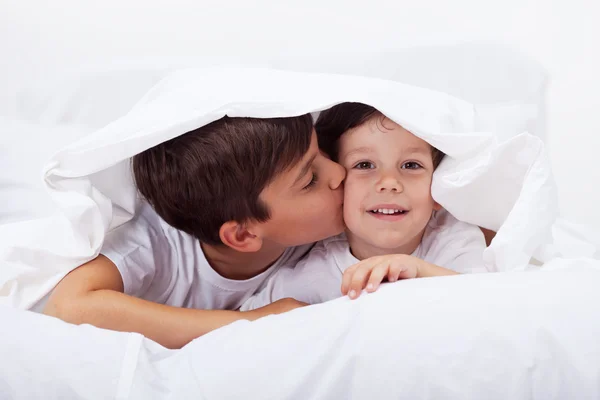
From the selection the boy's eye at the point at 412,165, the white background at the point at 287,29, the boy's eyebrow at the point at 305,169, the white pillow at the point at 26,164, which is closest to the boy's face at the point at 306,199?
the boy's eyebrow at the point at 305,169

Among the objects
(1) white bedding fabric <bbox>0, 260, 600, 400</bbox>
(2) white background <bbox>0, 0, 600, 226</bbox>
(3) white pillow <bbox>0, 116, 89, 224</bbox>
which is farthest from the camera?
(2) white background <bbox>0, 0, 600, 226</bbox>

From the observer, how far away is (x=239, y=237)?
1233 millimetres

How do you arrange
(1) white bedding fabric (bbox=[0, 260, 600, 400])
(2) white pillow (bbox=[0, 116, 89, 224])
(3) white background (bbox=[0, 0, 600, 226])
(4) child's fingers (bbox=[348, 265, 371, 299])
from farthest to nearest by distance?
(3) white background (bbox=[0, 0, 600, 226]) < (2) white pillow (bbox=[0, 116, 89, 224]) < (4) child's fingers (bbox=[348, 265, 371, 299]) < (1) white bedding fabric (bbox=[0, 260, 600, 400])

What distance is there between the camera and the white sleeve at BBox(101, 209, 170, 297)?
3.96 feet

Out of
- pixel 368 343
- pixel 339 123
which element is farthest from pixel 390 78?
pixel 368 343

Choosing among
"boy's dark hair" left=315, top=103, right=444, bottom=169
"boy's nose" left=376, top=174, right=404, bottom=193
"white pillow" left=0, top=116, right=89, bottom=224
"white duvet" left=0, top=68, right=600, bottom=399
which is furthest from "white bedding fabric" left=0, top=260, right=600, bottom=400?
"white pillow" left=0, top=116, right=89, bottom=224

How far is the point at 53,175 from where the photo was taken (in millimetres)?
1144

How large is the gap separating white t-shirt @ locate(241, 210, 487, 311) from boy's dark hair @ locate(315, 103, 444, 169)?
0.41 feet

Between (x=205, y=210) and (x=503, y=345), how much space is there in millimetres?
550

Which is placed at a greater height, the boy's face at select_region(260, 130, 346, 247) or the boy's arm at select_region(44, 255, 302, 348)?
the boy's face at select_region(260, 130, 346, 247)

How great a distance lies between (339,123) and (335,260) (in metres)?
0.24

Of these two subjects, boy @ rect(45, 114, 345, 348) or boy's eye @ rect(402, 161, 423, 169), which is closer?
boy @ rect(45, 114, 345, 348)

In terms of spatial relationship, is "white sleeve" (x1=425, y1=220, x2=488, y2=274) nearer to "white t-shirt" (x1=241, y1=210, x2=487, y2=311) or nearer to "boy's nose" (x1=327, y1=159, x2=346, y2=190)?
"white t-shirt" (x1=241, y1=210, x2=487, y2=311)

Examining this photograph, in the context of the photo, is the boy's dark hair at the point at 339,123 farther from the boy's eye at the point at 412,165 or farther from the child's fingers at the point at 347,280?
the child's fingers at the point at 347,280
